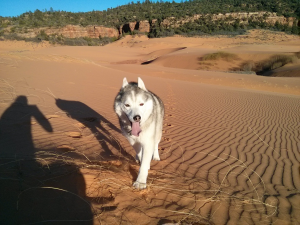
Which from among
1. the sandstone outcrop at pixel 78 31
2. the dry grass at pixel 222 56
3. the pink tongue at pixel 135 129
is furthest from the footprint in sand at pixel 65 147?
the sandstone outcrop at pixel 78 31

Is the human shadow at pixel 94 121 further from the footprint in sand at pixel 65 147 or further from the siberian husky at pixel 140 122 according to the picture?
the siberian husky at pixel 140 122

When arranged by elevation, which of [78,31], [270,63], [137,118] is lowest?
[137,118]

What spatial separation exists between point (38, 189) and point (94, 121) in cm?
406

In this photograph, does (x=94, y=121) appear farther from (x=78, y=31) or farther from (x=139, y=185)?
(x=78, y=31)

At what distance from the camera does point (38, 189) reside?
91.4 inches

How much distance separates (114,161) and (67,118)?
3.18 metres

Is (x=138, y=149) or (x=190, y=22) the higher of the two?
(x=190, y=22)

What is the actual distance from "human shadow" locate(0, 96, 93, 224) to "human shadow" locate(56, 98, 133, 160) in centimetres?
127

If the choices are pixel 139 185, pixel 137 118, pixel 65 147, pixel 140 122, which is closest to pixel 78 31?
pixel 65 147

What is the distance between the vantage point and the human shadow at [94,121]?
14.9 ft

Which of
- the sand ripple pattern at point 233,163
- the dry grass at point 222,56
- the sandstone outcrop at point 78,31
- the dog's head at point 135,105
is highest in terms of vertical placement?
the sandstone outcrop at point 78,31

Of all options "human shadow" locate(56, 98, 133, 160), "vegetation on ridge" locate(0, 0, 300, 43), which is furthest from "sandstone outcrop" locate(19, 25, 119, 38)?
"human shadow" locate(56, 98, 133, 160)

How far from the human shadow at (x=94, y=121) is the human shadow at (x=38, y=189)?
1266 millimetres

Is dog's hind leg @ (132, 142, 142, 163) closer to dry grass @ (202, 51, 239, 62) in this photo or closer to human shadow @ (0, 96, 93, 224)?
human shadow @ (0, 96, 93, 224)
